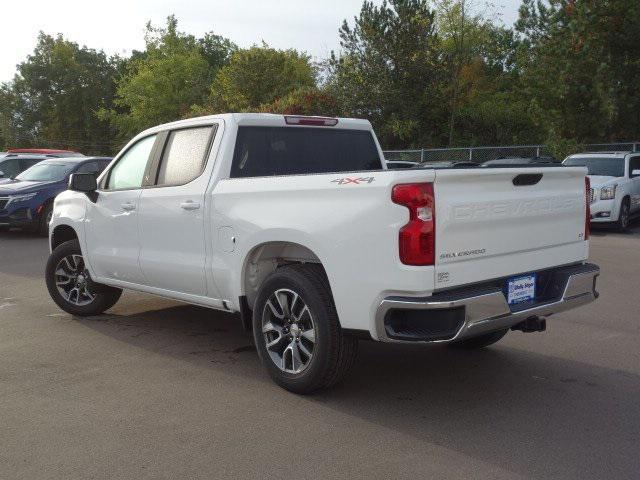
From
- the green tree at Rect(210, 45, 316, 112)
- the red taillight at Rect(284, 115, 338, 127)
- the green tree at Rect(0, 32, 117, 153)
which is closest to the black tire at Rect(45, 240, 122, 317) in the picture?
the red taillight at Rect(284, 115, 338, 127)

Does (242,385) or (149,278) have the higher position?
(149,278)

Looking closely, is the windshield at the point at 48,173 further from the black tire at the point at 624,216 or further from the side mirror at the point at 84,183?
the black tire at the point at 624,216

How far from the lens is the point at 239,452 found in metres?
3.78

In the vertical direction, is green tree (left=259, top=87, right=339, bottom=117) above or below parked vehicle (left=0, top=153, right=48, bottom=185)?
above

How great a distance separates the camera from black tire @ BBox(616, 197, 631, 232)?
1467 centimetres

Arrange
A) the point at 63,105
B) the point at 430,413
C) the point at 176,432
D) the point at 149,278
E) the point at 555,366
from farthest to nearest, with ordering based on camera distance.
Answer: the point at 63,105
the point at 149,278
the point at 555,366
the point at 430,413
the point at 176,432

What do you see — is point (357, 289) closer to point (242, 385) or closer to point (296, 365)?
point (296, 365)

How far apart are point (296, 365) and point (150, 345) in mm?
1903

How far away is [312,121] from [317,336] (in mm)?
2191

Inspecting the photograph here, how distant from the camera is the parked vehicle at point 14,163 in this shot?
18.5 meters

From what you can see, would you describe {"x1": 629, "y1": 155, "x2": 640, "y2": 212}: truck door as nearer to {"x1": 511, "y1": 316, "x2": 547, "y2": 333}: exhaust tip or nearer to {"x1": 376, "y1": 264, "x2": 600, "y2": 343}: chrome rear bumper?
{"x1": 511, "y1": 316, "x2": 547, "y2": 333}: exhaust tip

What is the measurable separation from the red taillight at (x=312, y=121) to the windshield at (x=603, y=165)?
1090cm

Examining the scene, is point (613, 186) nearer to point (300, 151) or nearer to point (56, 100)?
point (300, 151)

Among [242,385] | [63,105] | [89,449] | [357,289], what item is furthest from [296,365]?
[63,105]
